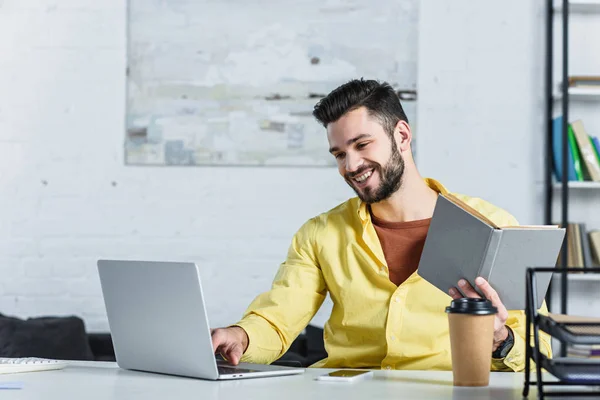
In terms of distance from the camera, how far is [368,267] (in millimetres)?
2012

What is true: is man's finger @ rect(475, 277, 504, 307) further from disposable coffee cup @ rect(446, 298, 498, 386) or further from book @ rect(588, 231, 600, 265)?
book @ rect(588, 231, 600, 265)

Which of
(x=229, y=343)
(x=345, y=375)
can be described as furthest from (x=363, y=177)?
(x=345, y=375)

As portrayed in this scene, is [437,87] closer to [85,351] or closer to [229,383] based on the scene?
[85,351]

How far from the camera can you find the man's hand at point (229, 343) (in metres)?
1.67

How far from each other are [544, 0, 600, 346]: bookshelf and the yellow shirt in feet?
4.31

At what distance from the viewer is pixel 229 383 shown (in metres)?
1.41

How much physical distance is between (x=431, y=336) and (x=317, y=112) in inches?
26.2

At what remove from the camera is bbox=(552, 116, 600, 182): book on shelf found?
3.14 meters

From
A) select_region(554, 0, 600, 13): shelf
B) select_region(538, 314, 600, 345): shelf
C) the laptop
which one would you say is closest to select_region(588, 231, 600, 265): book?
select_region(554, 0, 600, 13): shelf

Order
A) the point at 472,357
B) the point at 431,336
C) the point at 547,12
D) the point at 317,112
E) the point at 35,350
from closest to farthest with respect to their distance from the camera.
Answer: the point at 472,357
the point at 431,336
the point at 317,112
the point at 35,350
the point at 547,12

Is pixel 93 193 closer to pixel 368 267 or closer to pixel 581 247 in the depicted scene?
pixel 368 267

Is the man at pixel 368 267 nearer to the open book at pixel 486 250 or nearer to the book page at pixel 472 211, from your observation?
the open book at pixel 486 250

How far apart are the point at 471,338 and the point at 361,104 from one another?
968mm

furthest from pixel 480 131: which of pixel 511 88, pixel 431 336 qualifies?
pixel 431 336
